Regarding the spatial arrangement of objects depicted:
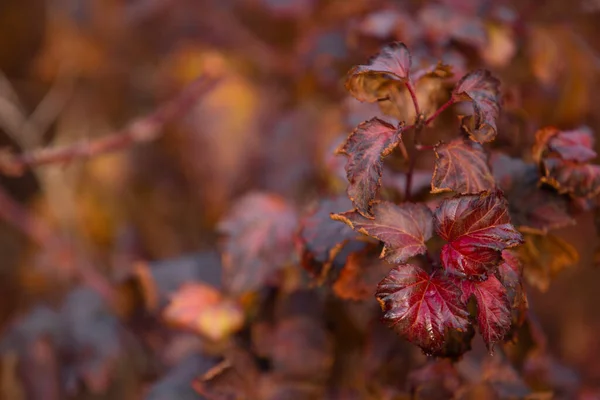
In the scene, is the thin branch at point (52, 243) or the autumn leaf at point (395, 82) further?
the thin branch at point (52, 243)

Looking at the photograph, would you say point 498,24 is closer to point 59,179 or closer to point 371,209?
point 371,209

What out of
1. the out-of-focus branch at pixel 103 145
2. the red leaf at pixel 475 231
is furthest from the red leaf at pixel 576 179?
the out-of-focus branch at pixel 103 145

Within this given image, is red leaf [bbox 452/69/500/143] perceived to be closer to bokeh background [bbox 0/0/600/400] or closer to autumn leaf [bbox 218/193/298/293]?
bokeh background [bbox 0/0/600/400]

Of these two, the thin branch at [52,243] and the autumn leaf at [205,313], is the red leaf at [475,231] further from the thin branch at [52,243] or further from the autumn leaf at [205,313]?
the thin branch at [52,243]

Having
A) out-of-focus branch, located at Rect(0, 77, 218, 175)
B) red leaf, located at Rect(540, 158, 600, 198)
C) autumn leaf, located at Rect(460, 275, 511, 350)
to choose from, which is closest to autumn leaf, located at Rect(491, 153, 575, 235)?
red leaf, located at Rect(540, 158, 600, 198)

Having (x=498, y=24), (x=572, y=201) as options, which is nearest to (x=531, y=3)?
(x=498, y=24)

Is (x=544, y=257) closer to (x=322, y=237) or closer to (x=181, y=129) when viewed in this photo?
(x=322, y=237)

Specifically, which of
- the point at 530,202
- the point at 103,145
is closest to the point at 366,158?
the point at 530,202
